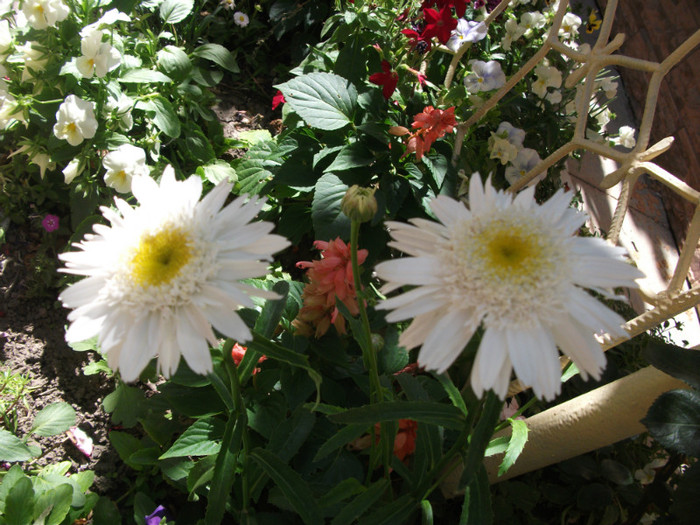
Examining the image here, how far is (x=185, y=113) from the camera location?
1947 mm

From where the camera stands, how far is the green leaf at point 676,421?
3.25 feet

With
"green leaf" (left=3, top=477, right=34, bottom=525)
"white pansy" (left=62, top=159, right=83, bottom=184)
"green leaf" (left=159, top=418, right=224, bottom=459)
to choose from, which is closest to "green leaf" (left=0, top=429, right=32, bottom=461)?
"green leaf" (left=3, top=477, right=34, bottom=525)

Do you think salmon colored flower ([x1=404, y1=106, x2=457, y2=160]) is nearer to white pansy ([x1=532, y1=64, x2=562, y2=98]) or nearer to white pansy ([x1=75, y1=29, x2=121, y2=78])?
white pansy ([x1=532, y1=64, x2=562, y2=98])

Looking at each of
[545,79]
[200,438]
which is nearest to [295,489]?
[200,438]

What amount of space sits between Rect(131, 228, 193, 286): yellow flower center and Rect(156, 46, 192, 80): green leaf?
50.3 inches

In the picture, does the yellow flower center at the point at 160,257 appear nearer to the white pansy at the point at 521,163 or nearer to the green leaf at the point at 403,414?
the green leaf at the point at 403,414

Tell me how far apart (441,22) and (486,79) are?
1.07 ft

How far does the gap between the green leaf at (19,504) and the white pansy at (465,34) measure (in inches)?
65.7

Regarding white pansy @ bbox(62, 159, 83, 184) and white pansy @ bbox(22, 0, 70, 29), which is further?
white pansy @ bbox(62, 159, 83, 184)

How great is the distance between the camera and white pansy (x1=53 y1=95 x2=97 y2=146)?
151 centimetres

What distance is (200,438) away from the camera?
1179mm

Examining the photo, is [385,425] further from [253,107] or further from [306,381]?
[253,107]

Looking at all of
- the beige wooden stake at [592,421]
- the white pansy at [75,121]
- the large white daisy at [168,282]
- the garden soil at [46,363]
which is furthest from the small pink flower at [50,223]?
the beige wooden stake at [592,421]

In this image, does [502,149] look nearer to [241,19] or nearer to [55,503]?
[241,19]
